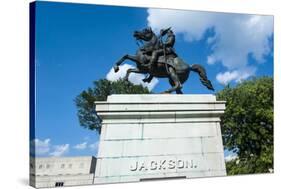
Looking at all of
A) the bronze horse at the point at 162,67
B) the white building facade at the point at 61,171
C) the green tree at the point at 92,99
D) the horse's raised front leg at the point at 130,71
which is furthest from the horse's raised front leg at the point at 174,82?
the white building facade at the point at 61,171

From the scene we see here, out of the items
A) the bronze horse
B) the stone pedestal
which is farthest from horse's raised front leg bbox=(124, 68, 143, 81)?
the stone pedestal

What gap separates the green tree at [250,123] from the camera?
12203 mm

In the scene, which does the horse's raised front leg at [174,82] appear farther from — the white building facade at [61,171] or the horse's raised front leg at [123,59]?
the white building facade at [61,171]

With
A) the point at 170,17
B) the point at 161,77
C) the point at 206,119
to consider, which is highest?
the point at 170,17

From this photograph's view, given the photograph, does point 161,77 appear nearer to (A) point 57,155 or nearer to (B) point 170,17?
(B) point 170,17

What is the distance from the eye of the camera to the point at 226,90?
39.0 ft

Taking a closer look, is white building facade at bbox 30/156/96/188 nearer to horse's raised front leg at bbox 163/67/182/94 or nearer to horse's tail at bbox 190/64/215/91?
horse's raised front leg at bbox 163/67/182/94

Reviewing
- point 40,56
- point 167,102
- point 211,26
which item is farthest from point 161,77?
point 40,56

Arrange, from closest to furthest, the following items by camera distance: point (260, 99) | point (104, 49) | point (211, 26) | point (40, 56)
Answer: point (40, 56)
point (104, 49)
point (211, 26)
point (260, 99)

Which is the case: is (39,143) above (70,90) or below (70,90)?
below

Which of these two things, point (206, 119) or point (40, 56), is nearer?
point (40, 56)

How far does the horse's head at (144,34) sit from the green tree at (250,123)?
2.03 metres

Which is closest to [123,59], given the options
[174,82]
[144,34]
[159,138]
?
[144,34]

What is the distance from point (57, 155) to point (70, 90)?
1.09 m
